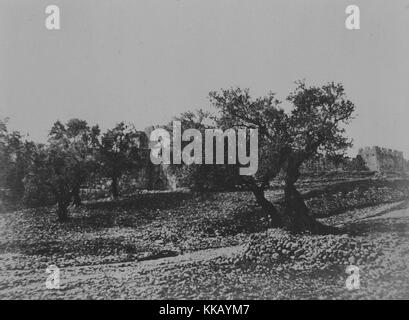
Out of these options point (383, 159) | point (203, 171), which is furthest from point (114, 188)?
point (383, 159)

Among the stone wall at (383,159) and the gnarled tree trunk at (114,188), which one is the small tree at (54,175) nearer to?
the gnarled tree trunk at (114,188)

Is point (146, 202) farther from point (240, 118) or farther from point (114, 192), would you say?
point (240, 118)

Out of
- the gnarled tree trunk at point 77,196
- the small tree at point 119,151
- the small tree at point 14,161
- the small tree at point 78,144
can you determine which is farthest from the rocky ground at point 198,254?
the small tree at point 119,151

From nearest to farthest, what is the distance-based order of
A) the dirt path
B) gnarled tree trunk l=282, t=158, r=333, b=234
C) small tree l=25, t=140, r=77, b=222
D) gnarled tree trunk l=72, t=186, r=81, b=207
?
1. the dirt path
2. gnarled tree trunk l=282, t=158, r=333, b=234
3. small tree l=25, t=140, r=77, b=222
4. gnarled tree trunk l=72, t=186, r=81, b=207

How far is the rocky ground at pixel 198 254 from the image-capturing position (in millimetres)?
9438

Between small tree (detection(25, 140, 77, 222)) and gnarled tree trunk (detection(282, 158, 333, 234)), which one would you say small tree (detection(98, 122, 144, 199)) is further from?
gnarled tree trunk (detection(282, 158, 333, 234))

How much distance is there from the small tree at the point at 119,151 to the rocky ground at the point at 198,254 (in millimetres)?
956

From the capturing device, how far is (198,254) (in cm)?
1022

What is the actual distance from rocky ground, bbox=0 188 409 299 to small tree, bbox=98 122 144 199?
0.96 metres

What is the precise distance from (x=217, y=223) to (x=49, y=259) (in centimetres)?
391

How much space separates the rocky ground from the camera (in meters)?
9.44

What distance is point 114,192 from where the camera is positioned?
11.4 metres

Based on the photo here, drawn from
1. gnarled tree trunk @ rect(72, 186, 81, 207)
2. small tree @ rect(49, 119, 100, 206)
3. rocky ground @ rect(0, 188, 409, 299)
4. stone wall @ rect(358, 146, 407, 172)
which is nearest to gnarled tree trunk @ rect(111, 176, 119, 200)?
rocky ground @ rect(0, 188, 409, 299)

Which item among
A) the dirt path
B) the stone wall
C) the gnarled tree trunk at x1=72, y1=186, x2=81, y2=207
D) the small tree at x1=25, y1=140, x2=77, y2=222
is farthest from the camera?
the gnarled tree trunk at x1=72, y1=186, x2=81, y2=207
